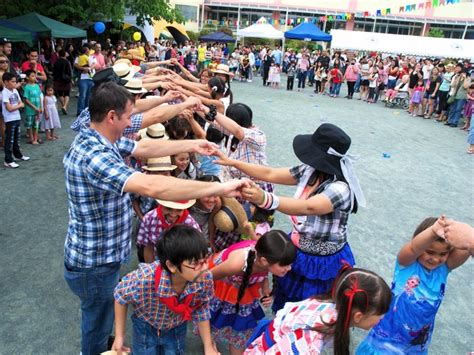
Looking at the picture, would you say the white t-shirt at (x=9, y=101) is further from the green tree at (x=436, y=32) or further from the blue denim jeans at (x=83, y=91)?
the green tree at (x=436, y=32)

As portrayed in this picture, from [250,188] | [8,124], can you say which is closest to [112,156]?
[250,188]

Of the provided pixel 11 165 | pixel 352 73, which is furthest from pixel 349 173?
pixel 352 73

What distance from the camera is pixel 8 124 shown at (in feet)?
22.0

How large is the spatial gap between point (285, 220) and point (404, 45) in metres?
21.0

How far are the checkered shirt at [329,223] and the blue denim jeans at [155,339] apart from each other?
1000 millimetres

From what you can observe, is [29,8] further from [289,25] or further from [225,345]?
[289,25]

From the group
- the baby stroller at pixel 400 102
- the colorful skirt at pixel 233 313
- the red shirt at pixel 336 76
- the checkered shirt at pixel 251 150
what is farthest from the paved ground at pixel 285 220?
the red shirt at pixel 336 76

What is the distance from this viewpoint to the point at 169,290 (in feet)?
7.32

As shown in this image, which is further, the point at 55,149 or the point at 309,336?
the point at 55,149

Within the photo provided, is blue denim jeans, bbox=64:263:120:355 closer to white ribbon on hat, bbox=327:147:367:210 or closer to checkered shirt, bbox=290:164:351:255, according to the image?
checkered shirt, bbox=290:164:351:255

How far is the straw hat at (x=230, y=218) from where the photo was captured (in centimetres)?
322

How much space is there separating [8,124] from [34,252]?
3.25 m

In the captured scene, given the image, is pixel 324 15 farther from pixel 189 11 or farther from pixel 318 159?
pixel 318 159

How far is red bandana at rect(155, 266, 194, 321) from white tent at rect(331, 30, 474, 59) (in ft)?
74.4
